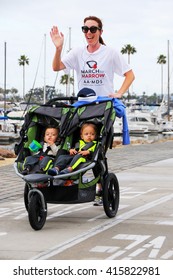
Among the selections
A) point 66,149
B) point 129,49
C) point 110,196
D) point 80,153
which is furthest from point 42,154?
point 129,49

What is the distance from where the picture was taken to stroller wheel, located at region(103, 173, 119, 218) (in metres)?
7.93

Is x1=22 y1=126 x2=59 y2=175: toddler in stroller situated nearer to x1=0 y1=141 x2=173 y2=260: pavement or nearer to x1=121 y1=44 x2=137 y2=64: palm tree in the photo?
x1=0 y1=141 x2=173 y2=260: pavement

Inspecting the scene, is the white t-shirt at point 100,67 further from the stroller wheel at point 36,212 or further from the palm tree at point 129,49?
the palm tree at point 129,49

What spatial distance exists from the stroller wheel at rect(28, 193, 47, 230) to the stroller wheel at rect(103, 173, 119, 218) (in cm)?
83

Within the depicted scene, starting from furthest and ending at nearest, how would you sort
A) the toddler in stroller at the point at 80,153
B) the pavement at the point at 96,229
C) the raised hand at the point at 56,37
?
the raised hand at the point at 56,37
the toddler in stroller at the point at 80,153
the pavement at the point at 96,229

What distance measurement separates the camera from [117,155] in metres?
18.4

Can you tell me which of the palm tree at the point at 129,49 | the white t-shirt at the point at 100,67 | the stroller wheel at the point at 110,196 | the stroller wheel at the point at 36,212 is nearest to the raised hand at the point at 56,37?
the white t-shirt at the point at 100,67

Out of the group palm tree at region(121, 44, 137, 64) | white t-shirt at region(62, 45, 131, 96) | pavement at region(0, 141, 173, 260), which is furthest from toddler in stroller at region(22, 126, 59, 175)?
palm tree at region(121, 44, 137, 64)

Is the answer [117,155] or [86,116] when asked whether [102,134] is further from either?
[117,155]

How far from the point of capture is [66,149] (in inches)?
310

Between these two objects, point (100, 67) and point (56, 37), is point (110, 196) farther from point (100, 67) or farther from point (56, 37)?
point (56, 37)

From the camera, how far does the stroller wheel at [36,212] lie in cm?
716

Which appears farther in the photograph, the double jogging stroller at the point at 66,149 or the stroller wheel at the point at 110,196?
the stroller wheel at the point at 110,196

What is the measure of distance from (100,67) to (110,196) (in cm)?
149
